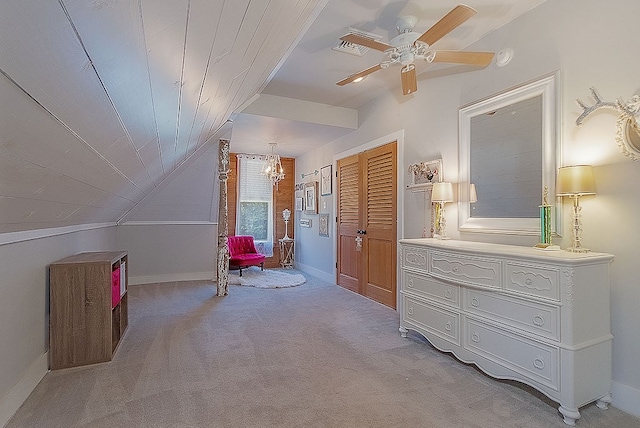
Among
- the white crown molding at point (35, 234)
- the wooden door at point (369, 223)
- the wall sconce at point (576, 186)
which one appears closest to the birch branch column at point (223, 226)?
the white crown molding at point (35, 234)

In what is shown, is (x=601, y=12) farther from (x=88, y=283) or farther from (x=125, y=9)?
(x=88, y=283)

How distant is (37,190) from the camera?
1.41 m

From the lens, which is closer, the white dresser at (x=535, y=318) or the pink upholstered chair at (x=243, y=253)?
the white dresser at (x=535, y=318)

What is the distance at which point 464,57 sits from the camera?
240 centimetres

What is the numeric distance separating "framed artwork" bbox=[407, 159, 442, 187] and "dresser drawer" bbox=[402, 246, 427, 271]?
78 cm

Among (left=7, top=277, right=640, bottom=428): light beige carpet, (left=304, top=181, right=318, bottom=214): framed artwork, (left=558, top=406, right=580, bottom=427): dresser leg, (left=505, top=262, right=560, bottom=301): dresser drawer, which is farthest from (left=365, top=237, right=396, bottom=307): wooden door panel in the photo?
(left=558, top=406, right=580, bottom=427): dresser leg

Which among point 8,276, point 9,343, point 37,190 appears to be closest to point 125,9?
point 37,190

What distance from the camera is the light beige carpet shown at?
1.80 meters

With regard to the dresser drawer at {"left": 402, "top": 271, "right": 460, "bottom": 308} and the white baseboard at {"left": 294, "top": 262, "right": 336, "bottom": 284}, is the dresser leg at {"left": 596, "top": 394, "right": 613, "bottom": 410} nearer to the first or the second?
the dresser drawer at {"left": 402, "top": 271, "right": 460, "bottom": 308}

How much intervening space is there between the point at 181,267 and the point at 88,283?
3.10 m

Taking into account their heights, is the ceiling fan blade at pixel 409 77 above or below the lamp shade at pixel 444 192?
above

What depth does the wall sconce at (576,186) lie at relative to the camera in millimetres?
1979

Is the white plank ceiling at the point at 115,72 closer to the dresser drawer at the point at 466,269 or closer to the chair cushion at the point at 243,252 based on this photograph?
the dresser drawer at the point at 466,269

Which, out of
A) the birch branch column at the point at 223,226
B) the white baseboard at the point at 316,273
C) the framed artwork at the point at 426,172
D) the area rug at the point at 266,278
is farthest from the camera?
the white baseboard at the point at 316,273
